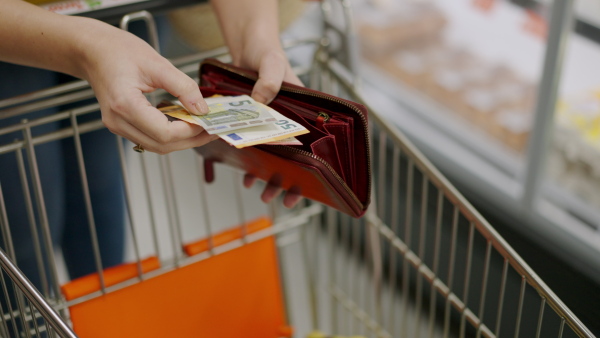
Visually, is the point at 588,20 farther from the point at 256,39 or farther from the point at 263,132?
the point at 263,132

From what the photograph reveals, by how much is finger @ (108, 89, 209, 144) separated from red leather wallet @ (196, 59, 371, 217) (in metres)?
0.15

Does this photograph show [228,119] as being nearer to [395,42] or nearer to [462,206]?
[462,206]

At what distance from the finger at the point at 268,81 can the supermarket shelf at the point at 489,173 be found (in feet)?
3.48

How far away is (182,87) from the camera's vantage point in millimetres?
1020

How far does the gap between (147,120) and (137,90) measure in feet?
0.20

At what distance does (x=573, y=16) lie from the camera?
6.35 feet

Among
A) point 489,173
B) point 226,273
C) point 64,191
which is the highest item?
point 64,191

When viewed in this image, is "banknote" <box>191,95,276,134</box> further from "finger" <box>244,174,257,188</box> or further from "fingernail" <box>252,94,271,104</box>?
"finger" <box>244,174,257,188</box>

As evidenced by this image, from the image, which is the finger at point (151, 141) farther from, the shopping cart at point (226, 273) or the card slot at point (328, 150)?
the shopping cart at point (226, 273)

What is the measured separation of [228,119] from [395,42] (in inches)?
81.4

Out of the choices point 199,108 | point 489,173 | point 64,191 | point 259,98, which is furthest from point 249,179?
point 489,173

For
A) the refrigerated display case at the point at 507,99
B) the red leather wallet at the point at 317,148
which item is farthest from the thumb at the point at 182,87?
the refrigerated display case at the point at 507,99

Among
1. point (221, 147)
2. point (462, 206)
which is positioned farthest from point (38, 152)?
point (462, 206)

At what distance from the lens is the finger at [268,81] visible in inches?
45.8
